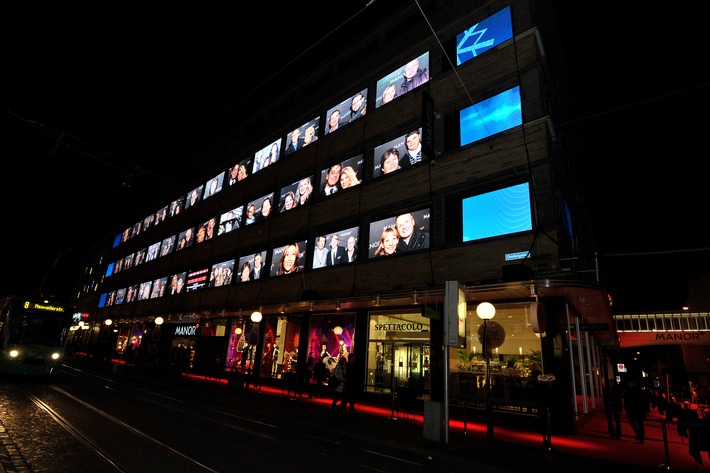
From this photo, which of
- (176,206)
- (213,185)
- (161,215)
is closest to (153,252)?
(161,215)

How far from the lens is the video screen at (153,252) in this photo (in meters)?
38.9

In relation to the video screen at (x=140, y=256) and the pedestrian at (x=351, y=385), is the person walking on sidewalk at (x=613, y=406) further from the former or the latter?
the video screen at (x=140, y=256)

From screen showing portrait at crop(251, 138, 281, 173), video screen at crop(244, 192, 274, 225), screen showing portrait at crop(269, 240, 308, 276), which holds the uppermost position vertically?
screen showing portrait at crop(251, 138, 281, 173)

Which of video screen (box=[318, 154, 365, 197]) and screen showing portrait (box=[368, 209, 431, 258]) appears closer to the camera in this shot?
screen showing portrait (box=[368, 209, 431, 258])

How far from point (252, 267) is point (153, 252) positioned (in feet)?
66.4

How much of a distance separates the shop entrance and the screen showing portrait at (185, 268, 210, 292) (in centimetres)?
1728

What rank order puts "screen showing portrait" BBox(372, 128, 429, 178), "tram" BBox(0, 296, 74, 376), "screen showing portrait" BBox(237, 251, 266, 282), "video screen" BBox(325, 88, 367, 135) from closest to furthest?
"tram" BBox(0, 296, 74, 376) → "screen showing portrait" BBox(372, 128, 429, 178) → "video screen" BBox(325, 88, 367, 135) → "screen showing portrait" BBox(237, 251, 266, 282)

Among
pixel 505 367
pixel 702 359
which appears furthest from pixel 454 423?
pixel 702 359

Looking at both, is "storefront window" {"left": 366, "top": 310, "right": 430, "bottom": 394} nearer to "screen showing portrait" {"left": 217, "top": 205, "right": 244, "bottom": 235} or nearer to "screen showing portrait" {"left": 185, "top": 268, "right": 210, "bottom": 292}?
"screen showing portrait" {"left": 217, "top": 205, "right": 244, "bottom": 235}

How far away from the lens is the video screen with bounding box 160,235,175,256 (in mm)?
36500

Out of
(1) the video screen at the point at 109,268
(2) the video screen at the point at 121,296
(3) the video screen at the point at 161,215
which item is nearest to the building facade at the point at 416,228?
(3) the video screen at the point at 161,215

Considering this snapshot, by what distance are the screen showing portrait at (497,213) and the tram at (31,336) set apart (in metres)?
18.8

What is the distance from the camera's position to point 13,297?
1653cm

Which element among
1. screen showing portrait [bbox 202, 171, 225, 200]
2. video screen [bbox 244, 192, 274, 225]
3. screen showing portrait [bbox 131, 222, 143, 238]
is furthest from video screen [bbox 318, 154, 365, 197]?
screen showing portrait [bbox 131, 222, 143, 238]
